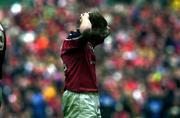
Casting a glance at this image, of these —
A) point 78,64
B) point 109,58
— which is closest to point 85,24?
point 78,64

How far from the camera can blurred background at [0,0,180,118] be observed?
19097mm

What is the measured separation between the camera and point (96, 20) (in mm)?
10219

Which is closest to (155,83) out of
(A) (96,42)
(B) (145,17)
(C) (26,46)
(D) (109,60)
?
(D) (109,60)

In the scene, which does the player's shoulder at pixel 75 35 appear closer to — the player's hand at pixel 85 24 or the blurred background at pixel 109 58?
the player's hand at pixel 85 24

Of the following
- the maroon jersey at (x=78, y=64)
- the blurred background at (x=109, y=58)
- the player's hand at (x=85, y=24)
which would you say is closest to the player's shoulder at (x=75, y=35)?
the maroon jersey at (x=78, y=64)

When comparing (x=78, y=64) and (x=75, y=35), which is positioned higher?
(x=75, y=35)

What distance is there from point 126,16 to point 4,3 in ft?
11.3

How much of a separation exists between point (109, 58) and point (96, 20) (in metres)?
11.9

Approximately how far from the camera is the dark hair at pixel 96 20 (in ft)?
33.4

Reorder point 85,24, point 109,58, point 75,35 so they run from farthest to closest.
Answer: point 109,58
point 75,35
point 85,24

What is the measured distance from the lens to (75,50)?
10188 mm

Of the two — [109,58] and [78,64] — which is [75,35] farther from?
[109,58]

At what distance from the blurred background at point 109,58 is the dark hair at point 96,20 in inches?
283

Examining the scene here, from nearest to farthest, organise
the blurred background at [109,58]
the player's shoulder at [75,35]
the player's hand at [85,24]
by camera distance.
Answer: the player's hand at [85,24] < the player's shoulder at [75,35] < the blurred background at [109,58]
